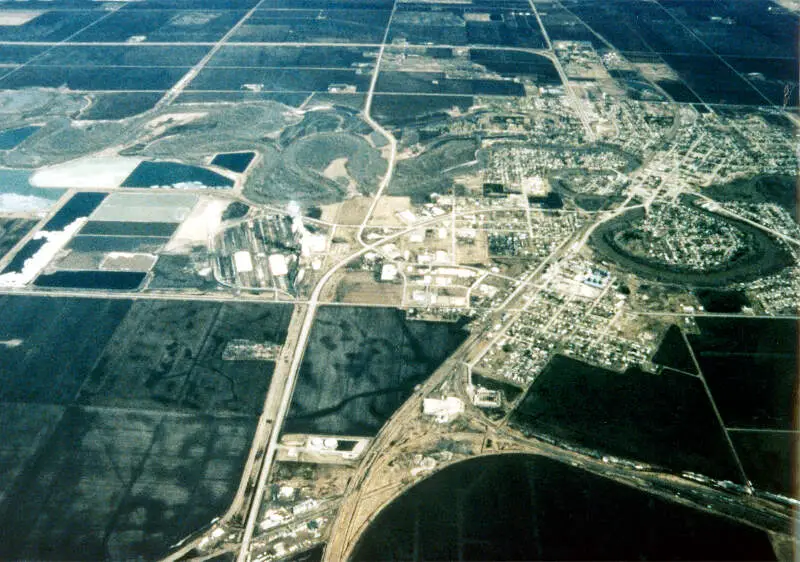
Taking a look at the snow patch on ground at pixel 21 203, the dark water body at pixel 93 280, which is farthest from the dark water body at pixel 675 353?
the snow patch on ground at pixel 21 203

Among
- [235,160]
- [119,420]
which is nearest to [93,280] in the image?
[119,420]

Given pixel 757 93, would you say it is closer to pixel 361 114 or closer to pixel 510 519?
pixel 361 114

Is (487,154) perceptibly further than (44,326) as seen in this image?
Yes

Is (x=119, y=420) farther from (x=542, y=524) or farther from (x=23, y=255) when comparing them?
(x=542, y=524)

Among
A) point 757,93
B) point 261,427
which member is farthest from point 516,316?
point 757,93

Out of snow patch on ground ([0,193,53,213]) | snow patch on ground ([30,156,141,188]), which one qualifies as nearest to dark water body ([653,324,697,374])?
snow patch on ground ([30,156,141,188])

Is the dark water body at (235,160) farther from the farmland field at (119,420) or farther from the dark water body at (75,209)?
the farmland field at (119,420)

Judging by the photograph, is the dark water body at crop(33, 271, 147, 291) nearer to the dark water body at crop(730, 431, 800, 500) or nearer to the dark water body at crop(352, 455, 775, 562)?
the dark water body at crop(352, 455, 775, 562)
